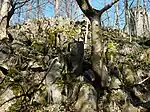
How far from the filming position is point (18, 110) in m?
7.43

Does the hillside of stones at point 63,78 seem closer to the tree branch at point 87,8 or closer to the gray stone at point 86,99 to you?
the gray stone at point 86,99

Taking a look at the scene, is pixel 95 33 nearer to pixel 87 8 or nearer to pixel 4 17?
pixel 87 8

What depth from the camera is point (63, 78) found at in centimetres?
845

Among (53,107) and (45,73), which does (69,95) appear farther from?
(45,73)

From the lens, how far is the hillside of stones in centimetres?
766

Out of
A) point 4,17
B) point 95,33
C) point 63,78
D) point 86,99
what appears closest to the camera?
point 86,99

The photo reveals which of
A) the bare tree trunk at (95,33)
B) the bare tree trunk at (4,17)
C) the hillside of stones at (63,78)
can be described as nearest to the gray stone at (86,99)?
the hillside of stones at (63,78)

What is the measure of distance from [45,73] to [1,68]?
1.37 m

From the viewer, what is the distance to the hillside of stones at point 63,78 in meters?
7.66

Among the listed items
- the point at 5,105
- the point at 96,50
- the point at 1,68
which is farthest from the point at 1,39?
the point at 96,50

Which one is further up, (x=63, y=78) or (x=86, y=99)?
(x=63, y=78)

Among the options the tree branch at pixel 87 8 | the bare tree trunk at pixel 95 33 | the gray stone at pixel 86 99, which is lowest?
the gray stone at pixel 86 99

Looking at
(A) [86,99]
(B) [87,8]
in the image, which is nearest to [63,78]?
(A) [86,99]

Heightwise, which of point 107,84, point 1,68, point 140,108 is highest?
point 1,68
